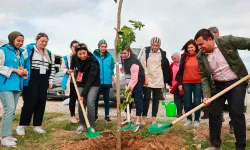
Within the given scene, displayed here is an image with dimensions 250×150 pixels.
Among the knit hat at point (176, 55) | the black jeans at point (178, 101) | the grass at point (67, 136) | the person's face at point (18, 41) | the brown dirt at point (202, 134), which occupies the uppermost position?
the person's face at point (18, 41)

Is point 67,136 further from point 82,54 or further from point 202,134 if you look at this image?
point 202,134

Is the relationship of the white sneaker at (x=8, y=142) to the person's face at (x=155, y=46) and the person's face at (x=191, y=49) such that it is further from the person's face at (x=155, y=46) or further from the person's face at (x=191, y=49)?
the person's face at (x=191, y=49)

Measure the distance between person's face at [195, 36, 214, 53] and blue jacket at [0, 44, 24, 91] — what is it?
114 inches

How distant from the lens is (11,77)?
5.06 m

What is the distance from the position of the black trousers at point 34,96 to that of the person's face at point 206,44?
294cm

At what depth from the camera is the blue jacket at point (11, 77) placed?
499 cm

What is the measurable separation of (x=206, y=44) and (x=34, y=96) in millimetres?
3145

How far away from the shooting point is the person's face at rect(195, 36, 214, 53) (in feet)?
13.9

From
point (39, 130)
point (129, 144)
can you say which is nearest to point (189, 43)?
point (129, 144)

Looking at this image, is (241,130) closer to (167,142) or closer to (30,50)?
(167,142)

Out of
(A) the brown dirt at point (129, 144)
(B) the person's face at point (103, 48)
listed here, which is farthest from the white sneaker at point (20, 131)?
(B) the person's face at point (103, 48)

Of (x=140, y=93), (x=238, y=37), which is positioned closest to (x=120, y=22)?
(x=238, y=37)

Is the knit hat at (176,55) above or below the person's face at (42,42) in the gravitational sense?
below

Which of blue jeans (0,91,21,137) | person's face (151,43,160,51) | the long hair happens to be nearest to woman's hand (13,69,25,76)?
blue jeans (0,91,21,137)
